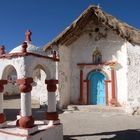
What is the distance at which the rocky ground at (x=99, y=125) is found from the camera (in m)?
8.85

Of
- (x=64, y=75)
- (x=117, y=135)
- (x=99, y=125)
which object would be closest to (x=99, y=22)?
(x=64, y=75)

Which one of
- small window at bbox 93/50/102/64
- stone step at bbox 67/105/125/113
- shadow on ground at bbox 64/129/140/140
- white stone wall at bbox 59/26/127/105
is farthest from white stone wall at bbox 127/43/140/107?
shadow on ground at bbox 64/129/140/140

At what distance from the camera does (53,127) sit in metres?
7.49

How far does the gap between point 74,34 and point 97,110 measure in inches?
186

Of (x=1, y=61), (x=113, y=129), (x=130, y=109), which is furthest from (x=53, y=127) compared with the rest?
(x=130, y=109)

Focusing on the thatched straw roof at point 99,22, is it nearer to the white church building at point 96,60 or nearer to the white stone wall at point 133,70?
the white church building at point 96,60

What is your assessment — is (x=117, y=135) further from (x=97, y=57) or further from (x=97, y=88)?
(x=97, y=57)

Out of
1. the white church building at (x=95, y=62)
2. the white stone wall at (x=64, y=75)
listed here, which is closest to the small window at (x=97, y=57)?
the white church building at (x=95, y=62)

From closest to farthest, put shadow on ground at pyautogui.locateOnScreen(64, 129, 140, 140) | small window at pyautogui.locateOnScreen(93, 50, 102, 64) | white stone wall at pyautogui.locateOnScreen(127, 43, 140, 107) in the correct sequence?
1. shadow on ground at pyautogui.locateOnScreen(64, 129, 140, 140)
2. white stone wall at pyautogui.locateOnScreen(127, 43, 140, 107)
3. small window at pyautogui.locateOnScreen(93, 50, 102, 64)

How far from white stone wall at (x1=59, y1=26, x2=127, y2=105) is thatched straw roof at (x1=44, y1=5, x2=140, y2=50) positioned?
678mm

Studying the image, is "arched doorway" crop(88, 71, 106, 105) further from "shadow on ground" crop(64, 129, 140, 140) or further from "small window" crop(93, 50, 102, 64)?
"shadow on ground" crop(64, 129, 140, 140)

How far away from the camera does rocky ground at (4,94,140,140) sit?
885cm

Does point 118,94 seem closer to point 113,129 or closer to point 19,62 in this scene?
point 113,129

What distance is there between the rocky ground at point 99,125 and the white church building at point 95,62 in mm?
1320
